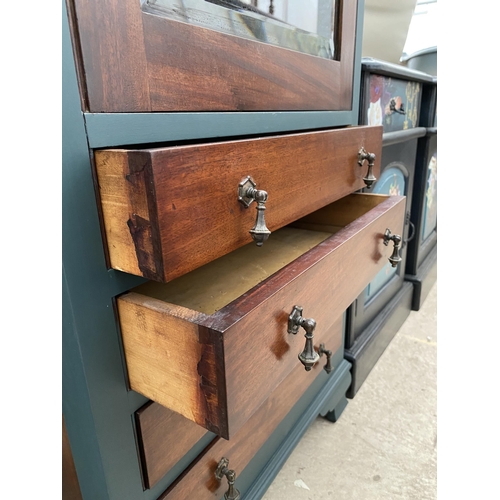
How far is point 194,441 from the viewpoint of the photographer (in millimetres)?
542

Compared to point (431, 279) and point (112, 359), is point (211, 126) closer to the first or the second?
point (112, 359)

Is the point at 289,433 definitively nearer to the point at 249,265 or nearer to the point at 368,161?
the point at 249,265

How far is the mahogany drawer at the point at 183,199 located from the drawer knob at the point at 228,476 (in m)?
0.37

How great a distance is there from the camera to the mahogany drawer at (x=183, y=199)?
1.04 feet

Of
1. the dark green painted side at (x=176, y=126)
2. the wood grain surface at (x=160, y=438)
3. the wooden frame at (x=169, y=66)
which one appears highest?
the wooden frame at (x=169, y=66)

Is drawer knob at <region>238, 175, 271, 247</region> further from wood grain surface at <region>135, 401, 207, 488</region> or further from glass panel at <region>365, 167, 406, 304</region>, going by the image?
glass panel at <region>365, 167, 406, 304</region>

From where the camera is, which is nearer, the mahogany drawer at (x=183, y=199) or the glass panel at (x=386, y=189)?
the mahogany drawer at (x=183, y=199)

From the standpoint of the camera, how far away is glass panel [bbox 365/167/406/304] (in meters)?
1.12

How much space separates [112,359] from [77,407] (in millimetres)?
63

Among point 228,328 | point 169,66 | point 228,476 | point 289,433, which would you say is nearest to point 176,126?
point 169,66

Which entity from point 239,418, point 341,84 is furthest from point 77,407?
point 341,84

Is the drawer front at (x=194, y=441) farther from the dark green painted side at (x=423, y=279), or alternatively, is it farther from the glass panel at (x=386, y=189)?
the dark green painted side at (x=423, y=279)

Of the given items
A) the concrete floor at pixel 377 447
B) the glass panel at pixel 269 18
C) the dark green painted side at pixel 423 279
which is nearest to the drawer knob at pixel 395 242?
the glass panel at pixel 269 18

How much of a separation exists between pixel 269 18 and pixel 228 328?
0.41 meters
